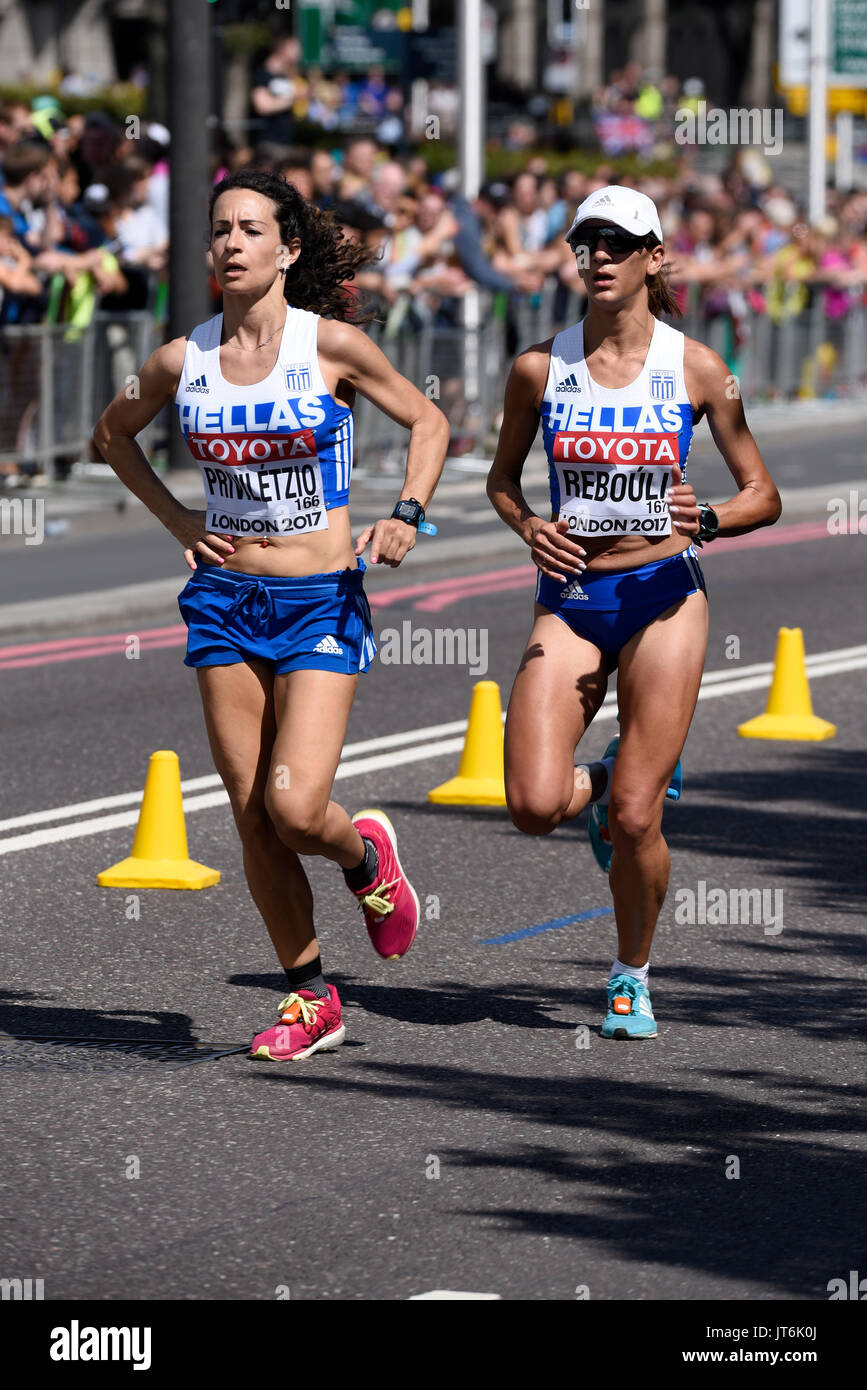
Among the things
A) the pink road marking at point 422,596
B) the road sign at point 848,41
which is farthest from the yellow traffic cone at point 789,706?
the road sign at point 848,41

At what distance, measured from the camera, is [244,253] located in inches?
245

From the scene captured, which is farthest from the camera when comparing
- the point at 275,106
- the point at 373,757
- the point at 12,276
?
the point at 275,106

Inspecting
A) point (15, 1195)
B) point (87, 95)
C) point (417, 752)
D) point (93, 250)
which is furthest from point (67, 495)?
point (87, 95)

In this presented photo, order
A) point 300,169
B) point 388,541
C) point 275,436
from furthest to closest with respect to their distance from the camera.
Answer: point 300,169 → point 275,436 → point 388,541

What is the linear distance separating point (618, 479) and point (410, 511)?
22.5 inches

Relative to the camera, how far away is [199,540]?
21.0 ft

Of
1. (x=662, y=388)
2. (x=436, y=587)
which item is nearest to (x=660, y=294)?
(x=662, y=388)

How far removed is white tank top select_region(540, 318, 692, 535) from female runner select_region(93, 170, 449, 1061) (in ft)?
1.18

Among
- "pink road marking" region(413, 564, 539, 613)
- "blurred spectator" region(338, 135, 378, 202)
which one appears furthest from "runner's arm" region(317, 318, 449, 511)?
"blurred spectator" region(338, 135, 378, 202)

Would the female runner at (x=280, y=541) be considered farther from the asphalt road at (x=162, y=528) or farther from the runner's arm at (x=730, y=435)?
the asphalt road at (x=162, y=528)

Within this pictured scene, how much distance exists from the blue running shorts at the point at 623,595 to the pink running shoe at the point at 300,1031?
3.73ft

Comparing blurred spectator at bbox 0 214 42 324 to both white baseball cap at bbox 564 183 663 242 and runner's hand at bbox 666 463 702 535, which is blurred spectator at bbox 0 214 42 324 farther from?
runner's hand at bbox 666 463 702 535

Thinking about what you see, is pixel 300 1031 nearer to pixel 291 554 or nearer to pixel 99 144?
pixel 291 554

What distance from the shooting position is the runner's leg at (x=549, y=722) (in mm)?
6543
